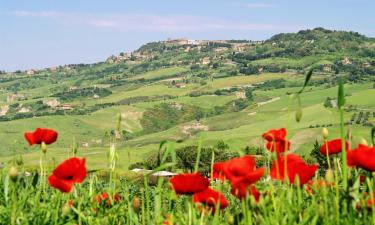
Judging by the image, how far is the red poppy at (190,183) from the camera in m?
3.28

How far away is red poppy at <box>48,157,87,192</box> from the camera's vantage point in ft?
12.0

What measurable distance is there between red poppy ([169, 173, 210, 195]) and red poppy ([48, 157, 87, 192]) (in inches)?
28.9

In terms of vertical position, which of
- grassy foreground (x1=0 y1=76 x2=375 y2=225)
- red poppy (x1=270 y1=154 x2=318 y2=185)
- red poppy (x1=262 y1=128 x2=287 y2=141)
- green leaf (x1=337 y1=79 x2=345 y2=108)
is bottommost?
grassy foreground (x1=0 y1=76 x2=375 y2=225)

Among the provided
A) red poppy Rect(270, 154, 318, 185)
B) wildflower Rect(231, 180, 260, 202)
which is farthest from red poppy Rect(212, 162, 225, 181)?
red poppy Rect(270, 154, 318, 185)

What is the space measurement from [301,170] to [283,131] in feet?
2.24

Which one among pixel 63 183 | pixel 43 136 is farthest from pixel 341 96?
pixel 43 136

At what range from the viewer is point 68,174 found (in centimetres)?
368

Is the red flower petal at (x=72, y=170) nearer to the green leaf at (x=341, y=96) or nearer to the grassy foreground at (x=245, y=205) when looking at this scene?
the grassy foreground at (x=245, y=205)

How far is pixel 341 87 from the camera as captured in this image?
2.94m

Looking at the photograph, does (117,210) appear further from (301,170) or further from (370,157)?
(370,157)

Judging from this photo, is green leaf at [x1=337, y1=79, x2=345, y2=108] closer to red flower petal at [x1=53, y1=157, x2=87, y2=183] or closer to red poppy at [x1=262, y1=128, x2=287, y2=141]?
red poppy at [x1=262, y1=128, x2=287, y2=141]

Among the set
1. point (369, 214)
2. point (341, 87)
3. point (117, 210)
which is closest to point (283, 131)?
point (369, 214)

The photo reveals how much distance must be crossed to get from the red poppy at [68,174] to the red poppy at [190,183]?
733 millimetres

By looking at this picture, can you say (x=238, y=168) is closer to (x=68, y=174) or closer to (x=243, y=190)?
(x=243, y=190)
